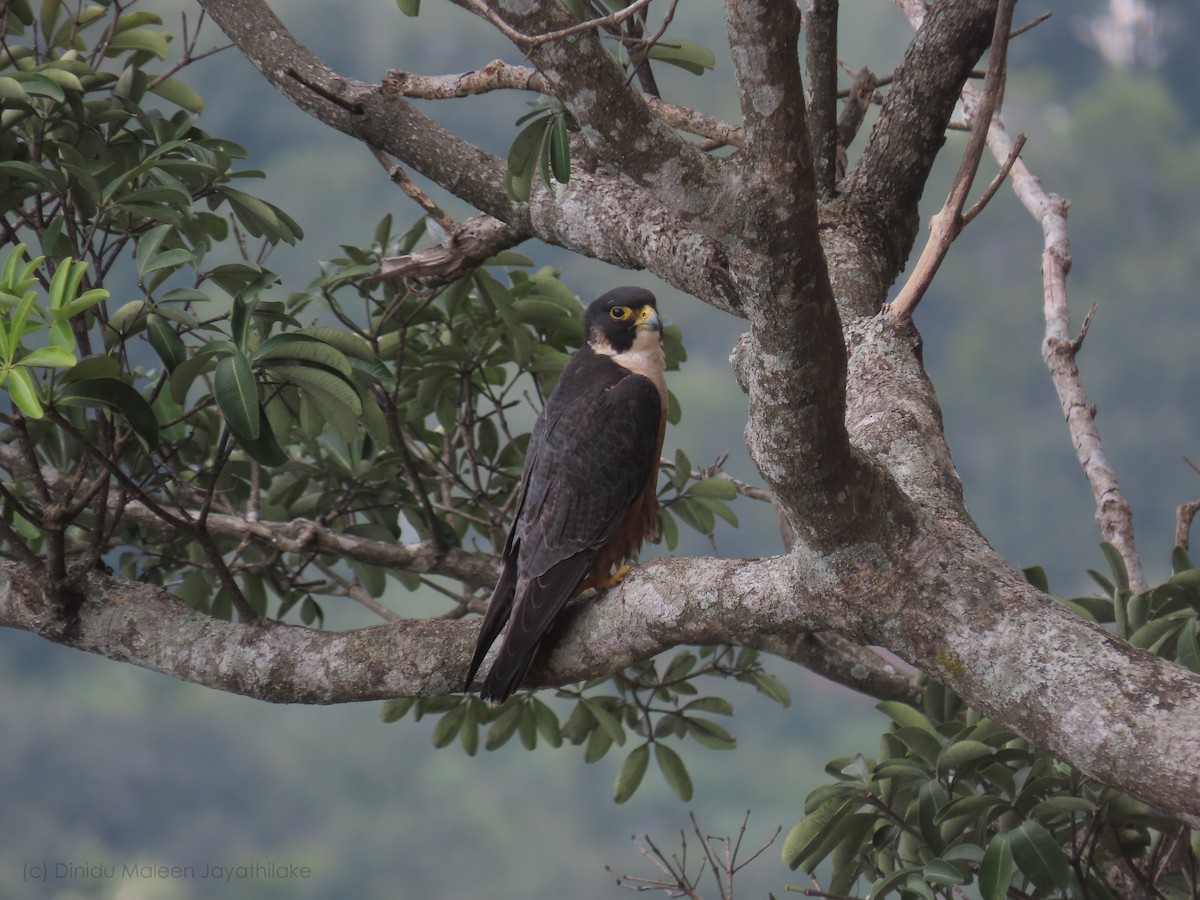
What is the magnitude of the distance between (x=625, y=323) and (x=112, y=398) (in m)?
1.36

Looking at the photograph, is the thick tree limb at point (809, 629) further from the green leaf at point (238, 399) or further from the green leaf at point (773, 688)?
the green leaf at point (773, 688)

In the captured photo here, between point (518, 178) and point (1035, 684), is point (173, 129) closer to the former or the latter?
point (518, 178)

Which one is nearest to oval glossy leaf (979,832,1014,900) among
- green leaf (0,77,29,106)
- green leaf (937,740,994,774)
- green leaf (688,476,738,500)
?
green leaf (937,740,994,774)

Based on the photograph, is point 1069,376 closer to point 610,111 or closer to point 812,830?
point 812,830

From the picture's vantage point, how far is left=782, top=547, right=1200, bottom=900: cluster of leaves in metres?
2.03

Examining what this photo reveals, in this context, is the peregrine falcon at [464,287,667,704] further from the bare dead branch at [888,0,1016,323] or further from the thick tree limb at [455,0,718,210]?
the thick tree limb at [455,0,718,210]

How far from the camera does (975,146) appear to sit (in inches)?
77.9

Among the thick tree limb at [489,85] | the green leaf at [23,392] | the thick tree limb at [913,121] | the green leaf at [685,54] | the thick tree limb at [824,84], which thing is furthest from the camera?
the green leaf at [685,54]

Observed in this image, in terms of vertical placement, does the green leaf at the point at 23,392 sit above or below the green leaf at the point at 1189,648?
below

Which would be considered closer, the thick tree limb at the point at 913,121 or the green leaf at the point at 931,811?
the green leaf at the point at 931,811

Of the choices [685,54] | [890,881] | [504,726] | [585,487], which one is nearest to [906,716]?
[890,881]

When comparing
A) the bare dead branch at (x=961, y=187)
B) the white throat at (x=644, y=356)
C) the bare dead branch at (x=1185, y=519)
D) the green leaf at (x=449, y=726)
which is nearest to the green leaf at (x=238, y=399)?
the white throat at (x=644, y=356)

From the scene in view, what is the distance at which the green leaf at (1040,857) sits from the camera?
6.39 ft

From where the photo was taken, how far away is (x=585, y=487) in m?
2.68
